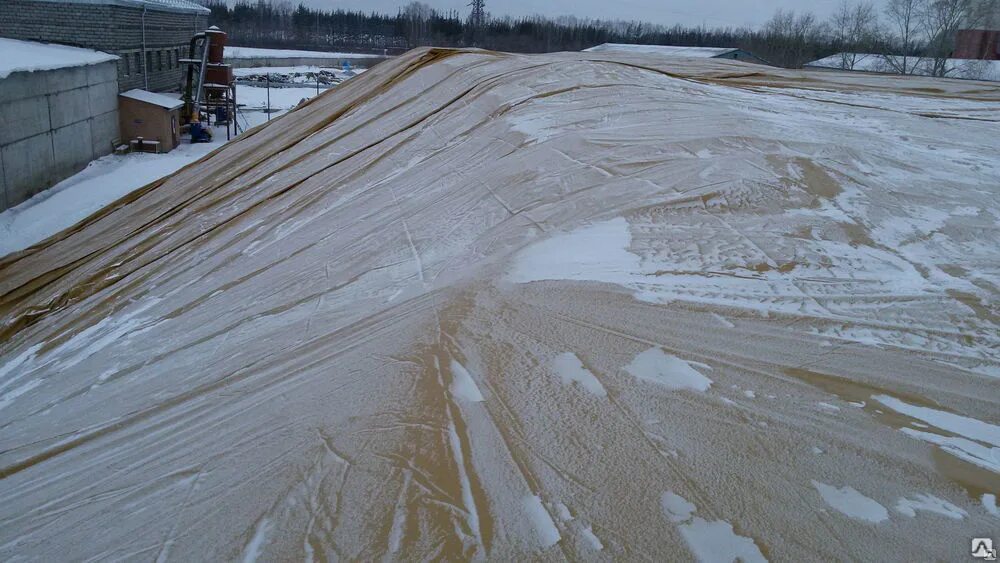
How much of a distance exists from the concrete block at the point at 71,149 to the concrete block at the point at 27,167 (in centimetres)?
24

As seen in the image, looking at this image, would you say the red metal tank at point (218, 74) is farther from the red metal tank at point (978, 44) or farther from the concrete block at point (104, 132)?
the red metal tank at point (978, 44)

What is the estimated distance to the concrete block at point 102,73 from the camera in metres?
13.2

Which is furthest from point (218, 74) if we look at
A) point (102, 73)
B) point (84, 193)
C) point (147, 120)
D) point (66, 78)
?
point (84, 193)

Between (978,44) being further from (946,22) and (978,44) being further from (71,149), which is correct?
(71,149)

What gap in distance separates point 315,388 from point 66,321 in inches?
84.6

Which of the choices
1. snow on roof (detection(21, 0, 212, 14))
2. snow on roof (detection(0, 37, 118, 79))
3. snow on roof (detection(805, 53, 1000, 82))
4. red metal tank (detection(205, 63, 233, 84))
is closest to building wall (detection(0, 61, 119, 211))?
snow on roof (detection(0, 37, 118, 79))

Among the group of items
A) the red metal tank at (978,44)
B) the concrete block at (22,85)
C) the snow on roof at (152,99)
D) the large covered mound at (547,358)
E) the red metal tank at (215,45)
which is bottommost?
the large covered mound at (547,358)

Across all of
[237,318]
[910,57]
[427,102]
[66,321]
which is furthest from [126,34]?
[910,57]

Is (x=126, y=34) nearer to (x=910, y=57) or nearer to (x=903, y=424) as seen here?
(x=903, y=424)

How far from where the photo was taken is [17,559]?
180 centimetres

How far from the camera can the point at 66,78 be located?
12.0 metres

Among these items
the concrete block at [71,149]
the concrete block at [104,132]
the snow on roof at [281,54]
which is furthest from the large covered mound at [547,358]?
the snow on roof at [281,54]

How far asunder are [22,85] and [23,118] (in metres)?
0.49

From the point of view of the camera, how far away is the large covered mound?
1643 mm
